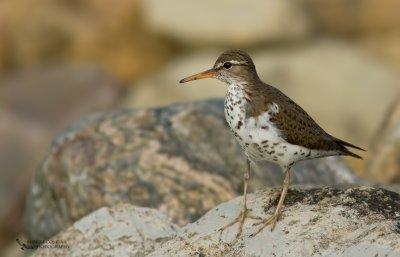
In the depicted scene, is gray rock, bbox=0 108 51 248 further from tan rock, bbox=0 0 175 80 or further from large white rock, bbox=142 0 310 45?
large white rock, bbox=142 0 310 45

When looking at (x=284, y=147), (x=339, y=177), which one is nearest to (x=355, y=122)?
(x=339, y=177)

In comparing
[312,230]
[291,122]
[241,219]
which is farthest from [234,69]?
[312,230]

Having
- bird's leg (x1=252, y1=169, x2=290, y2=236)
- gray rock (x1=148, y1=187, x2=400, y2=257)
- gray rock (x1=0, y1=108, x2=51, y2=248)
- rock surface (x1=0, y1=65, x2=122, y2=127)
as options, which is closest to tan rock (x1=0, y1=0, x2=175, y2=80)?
rock surface (x1=0, y1=65, x2=122, y2=127)

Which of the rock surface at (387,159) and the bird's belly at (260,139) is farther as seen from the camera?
the rock surface at (387,159)

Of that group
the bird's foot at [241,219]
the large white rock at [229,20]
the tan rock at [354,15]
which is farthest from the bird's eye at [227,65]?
the tan rock at [354,15]

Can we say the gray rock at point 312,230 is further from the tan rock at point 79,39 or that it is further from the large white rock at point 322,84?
the tan rock at point 79,39

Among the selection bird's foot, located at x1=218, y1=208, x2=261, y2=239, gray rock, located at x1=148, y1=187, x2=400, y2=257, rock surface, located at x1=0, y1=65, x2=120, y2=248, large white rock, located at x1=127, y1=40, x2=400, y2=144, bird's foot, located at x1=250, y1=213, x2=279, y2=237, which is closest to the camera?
gray rock, located at x1=148, y1=187, x2=400, y2=257
